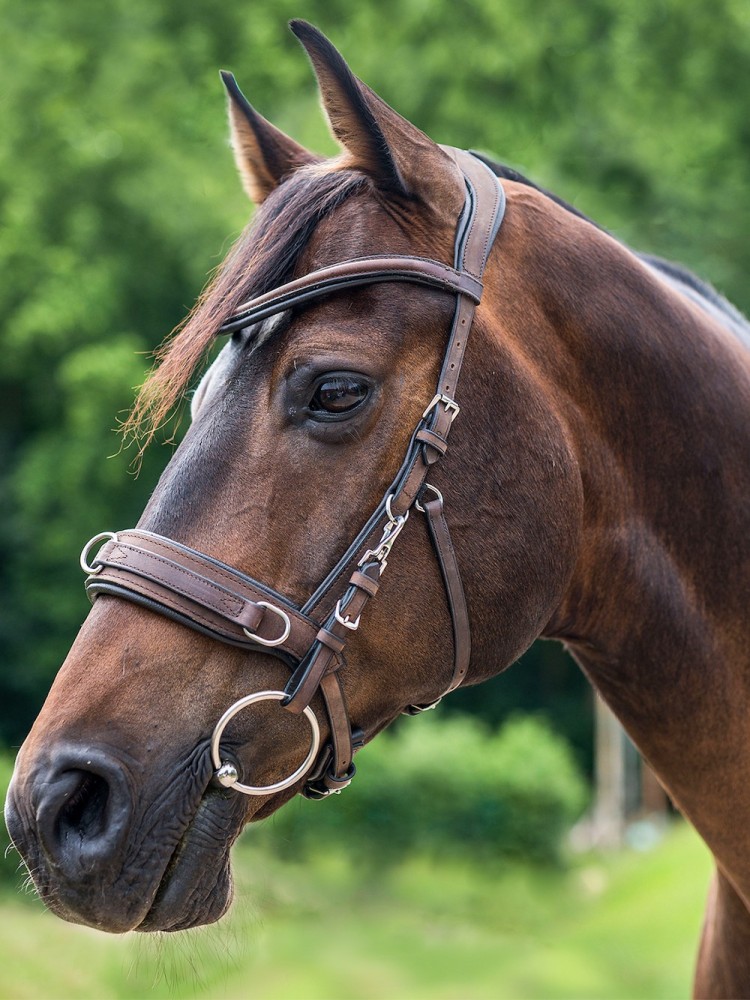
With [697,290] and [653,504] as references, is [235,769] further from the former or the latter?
[697,290]

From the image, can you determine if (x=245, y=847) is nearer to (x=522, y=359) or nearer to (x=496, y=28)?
(x=522, y=359)

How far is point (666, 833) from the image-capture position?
2009 centimetres

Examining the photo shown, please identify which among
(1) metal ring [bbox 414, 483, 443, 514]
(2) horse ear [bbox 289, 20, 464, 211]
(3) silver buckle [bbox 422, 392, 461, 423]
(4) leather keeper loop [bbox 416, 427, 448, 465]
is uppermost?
(2) horse ear [bbox 289, 20, 464, 211]

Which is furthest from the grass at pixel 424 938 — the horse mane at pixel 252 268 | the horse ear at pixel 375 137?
the horse ear at pixel 375 137

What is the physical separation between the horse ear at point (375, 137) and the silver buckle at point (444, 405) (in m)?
0.48

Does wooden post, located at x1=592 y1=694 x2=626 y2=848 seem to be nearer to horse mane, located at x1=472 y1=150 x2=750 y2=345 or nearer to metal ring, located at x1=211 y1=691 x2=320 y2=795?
horse mane, located at x1=472 y1=150 x2=750 y2=345

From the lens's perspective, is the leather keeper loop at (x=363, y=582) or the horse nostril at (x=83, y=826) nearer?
the horse nostril at (x=83, y=826)

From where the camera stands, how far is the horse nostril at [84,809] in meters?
1.97

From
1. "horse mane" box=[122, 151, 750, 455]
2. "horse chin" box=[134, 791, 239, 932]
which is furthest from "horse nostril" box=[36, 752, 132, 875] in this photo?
"horse mane" box=[122, 151, 750, 455]

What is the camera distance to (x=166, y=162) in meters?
19.6

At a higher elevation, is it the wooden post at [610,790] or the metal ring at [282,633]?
the metal ring at [282,633]

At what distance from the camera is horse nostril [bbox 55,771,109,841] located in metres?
1.97

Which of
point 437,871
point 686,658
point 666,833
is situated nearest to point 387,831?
point 437,871

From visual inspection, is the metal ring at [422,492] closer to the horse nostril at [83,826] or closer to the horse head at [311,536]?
the horse head at [311,536]
